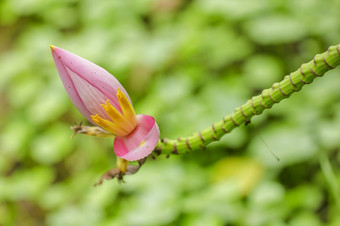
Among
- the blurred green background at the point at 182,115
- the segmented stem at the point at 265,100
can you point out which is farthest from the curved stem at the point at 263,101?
the blurred green background at the point at 182,115

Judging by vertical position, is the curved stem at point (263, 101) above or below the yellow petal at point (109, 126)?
below

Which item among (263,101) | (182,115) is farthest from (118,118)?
(182,115)

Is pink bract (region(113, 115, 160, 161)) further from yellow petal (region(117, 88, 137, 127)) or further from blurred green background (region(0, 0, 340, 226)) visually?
blurred green background (region(0, 0, 340, 226))

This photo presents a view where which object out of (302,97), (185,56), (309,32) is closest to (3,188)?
(185,56)

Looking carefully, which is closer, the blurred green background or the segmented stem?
the segmented stem

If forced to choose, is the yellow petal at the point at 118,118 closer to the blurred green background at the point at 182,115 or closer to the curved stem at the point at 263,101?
the curved stem at the point at 263,101

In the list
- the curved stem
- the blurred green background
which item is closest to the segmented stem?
the curved stem
